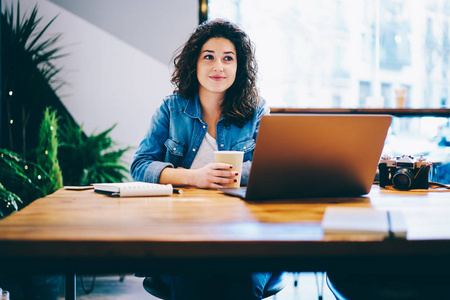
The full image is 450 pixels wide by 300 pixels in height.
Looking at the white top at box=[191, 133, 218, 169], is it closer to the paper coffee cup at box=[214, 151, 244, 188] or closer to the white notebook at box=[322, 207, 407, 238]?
the paper coffee cup at box=[214, 151, 244, 188]

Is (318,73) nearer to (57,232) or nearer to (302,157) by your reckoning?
(302,157)

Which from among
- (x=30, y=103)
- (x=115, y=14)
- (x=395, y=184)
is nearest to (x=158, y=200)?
(x=395, y=184)

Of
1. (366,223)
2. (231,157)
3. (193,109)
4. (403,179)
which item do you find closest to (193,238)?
(366,223)

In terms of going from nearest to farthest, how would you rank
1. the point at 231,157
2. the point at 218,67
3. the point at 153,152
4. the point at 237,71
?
1. the point at 231,157
2. the point at 153,152
3. the point at 218,67
4. the point at 237,71

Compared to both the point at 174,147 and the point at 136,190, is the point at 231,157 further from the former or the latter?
the point at 174,147

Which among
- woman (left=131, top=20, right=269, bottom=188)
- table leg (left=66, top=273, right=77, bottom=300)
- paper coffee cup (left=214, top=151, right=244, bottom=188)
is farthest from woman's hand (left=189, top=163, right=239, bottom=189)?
table leg (left=66, top=273, right=77, bottom=300)

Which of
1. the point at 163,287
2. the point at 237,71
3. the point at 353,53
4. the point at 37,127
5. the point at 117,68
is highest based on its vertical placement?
the point at 353,53

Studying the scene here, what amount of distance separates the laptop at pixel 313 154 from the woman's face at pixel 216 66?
0.76 metres

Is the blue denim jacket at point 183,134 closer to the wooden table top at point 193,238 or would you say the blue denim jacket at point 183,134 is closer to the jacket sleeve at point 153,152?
the jacket sleeve at point 153,152

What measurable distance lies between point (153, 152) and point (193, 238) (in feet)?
3.40

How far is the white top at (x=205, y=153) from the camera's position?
182cm

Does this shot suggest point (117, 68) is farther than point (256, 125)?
Yes

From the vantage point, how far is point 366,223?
2.46ft

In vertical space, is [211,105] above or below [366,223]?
above
